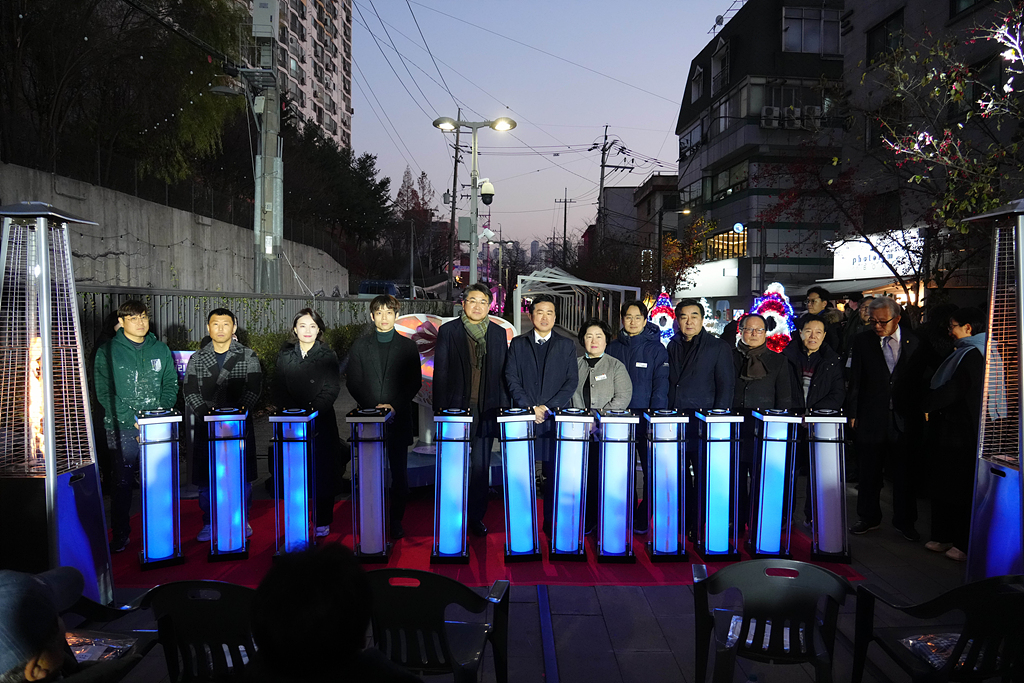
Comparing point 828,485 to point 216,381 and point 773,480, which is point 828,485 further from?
point 216,381

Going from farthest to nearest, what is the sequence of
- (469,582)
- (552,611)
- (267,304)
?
(267,304) → (469,582) → (552,611)

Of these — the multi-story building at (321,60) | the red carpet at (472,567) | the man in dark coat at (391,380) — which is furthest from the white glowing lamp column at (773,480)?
the multi-story building at (321,60)

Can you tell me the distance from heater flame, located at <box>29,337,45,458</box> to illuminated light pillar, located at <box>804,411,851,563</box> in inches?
196

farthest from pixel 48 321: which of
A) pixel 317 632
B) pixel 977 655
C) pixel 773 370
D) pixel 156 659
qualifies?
pixel 773 370

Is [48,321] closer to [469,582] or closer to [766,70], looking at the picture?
[469,582]

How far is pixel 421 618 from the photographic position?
2.40 meters

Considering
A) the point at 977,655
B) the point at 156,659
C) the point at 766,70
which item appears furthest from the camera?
the point at 766,70

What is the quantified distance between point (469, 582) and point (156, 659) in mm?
1899

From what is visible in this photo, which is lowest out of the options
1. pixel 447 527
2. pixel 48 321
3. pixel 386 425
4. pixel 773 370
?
pixel 447 527

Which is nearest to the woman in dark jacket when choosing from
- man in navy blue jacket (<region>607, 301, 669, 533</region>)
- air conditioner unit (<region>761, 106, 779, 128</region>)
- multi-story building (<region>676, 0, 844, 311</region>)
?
man in navy blue jacket (<region>607, 301, 669, 533</region>)

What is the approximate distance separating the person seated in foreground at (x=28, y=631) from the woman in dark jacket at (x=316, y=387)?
Result: 3336 millimetres

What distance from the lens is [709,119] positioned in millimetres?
42781

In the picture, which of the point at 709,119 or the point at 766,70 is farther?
the point at 709,119

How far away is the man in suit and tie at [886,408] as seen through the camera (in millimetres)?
5430
